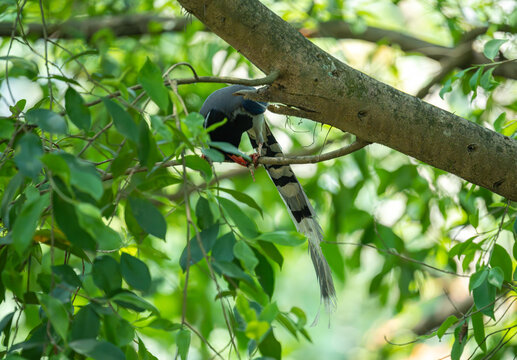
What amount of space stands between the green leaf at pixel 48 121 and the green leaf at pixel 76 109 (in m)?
0.13

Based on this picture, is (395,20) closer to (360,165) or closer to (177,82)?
(360,165)

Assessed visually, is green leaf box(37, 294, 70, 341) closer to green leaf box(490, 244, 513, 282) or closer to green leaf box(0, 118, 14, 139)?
green leaf box(0, 118, 14, 139)

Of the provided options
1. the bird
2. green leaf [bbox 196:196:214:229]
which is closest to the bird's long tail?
the bird

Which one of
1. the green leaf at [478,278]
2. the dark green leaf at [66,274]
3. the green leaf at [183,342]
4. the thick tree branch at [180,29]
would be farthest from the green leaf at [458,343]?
the thick tree branch at [180,29]

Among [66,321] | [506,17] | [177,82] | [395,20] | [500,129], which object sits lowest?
[66,321]

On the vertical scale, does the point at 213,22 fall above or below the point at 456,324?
above

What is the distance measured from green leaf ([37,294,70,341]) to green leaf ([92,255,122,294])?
15 cm

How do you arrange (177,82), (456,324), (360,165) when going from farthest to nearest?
(360,165), (456,324), (177,82)

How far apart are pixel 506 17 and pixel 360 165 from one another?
1.07 m

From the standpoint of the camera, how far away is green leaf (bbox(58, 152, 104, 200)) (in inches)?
35.4

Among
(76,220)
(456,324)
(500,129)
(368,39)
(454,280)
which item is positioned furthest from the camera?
(454,280)

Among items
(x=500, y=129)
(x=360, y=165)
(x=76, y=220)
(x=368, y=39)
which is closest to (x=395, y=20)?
(x=368, y=39)

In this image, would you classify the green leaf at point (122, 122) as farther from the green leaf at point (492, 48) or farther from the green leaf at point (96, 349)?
the green leaf at point (492, 48)

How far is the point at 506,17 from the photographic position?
2861mm
